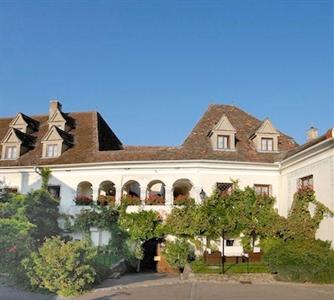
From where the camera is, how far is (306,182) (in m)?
24.6

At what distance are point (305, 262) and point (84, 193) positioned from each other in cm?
1650

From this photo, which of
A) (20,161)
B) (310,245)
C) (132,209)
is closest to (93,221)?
(132,209)

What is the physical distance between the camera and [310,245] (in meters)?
20.9

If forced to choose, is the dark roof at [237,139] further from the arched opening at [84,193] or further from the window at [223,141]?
the arched opening at [84,193]

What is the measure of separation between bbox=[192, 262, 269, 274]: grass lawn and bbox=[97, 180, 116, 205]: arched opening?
24.5ft

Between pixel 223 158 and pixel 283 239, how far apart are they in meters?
6.19

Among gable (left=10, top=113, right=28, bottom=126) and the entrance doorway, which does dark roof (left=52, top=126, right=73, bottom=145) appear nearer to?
gable (left=10, top=113, right=28, bottom=126)

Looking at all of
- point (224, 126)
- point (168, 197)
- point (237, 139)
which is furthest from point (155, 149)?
point (237, 139)

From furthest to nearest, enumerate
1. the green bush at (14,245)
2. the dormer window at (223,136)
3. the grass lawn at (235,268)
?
the dormer window at (223,136) → the grass lawn at (235,268) → the green bush at (14,245)

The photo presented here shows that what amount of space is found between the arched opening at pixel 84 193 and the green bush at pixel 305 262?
1243 centimetres

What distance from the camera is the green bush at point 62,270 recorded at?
16781mm

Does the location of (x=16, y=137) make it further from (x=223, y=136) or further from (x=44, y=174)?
(x=223, y=136)

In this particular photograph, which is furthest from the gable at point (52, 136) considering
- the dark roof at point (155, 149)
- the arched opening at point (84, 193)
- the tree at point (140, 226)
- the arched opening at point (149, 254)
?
the arched opening at point (149, 254)

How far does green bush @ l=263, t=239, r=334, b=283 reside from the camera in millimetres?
19297
